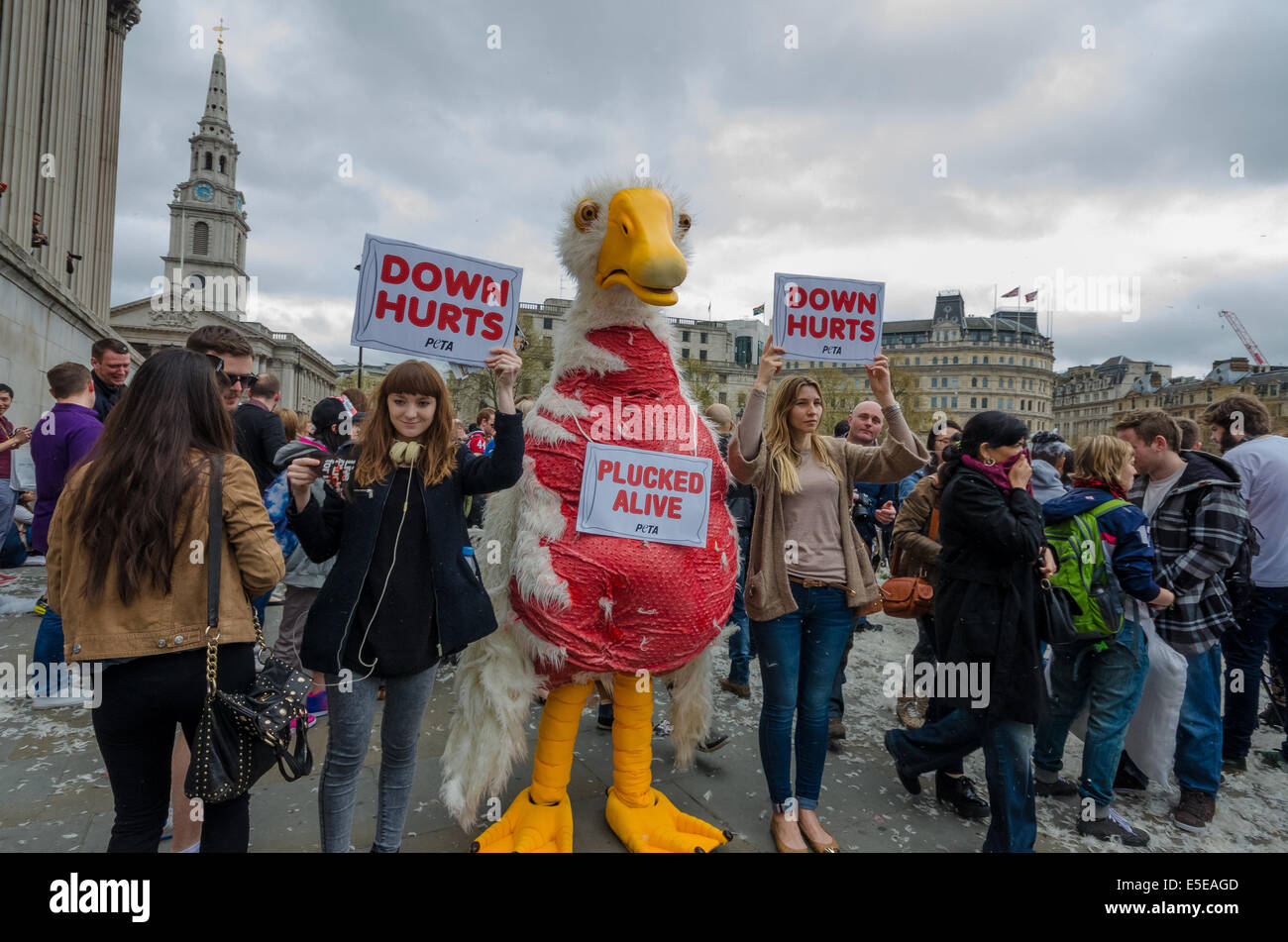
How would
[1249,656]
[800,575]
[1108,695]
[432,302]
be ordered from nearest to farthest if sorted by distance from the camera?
[432,302], [800,575], [1108,695], [1249,656]

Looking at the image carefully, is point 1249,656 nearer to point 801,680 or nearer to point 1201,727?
point 1201,727

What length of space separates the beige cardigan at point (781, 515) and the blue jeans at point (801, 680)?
0.31ft

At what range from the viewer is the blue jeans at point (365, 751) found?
2.39 meters

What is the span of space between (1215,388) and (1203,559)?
79.7 m

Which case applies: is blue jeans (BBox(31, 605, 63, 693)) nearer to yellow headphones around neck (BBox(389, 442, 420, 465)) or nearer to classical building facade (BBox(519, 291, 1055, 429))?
yellow headphones around neck (BBox(389, 442, 420, 465))

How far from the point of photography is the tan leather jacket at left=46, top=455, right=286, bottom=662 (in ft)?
6.18

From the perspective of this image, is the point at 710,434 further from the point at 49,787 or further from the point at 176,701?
the point at 49,787

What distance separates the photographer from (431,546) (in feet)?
8.14

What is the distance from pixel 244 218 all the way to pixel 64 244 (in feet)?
231

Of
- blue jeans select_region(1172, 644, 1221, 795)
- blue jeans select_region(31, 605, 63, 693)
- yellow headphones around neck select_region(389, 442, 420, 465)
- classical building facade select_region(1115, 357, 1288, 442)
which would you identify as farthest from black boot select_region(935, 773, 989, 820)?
classical building facade select_region(1115, 357, 1288, 442)

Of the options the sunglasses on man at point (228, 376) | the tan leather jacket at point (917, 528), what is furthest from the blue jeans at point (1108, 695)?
the sunglasses on man at point (228, 376)

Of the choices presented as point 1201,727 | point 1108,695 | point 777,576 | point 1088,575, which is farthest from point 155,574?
point 1201,727

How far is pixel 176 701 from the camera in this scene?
6.41ft

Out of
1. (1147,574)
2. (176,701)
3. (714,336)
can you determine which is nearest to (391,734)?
(176,701)
